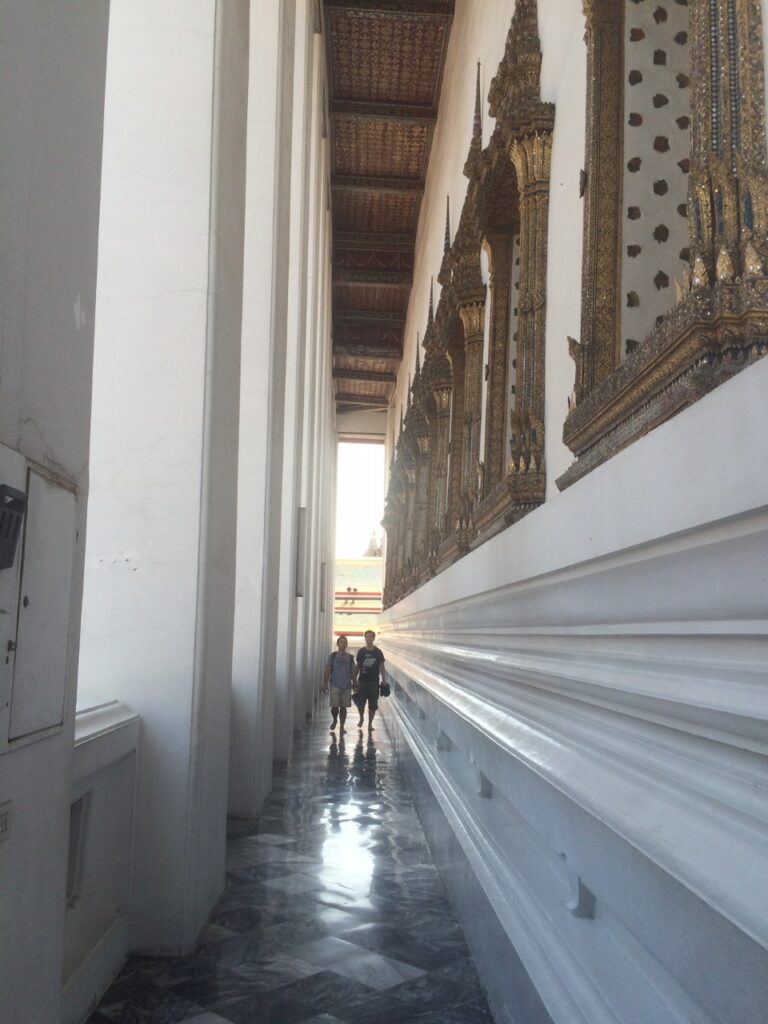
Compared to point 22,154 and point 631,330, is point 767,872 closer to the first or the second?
point 22,154

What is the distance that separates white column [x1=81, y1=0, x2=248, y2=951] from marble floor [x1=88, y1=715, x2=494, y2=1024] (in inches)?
8.1

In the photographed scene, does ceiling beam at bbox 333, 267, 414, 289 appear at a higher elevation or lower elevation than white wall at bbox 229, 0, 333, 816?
higher

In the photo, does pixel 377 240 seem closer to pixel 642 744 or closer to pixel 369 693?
pixel 369 693

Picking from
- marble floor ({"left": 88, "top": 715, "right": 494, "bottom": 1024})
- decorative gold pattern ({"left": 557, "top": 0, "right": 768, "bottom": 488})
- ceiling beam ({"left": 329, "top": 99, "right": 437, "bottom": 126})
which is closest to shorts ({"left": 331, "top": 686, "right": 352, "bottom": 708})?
marble floor ({"left": 88, "top": 715, "right": 494, "bottom": 1024})

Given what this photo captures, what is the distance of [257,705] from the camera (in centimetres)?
509

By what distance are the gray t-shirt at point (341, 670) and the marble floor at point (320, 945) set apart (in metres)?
4.40

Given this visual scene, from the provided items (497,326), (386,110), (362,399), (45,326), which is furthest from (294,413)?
(362,399)

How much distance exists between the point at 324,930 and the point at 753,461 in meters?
2.52

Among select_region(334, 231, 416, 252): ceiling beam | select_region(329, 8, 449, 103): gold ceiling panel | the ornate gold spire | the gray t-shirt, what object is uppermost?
select_region(329, 8, 449, 103): gold ceiling panel

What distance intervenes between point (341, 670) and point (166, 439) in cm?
640

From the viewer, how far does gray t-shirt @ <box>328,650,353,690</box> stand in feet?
30.2

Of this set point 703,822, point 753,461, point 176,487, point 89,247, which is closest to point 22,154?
point 89,247

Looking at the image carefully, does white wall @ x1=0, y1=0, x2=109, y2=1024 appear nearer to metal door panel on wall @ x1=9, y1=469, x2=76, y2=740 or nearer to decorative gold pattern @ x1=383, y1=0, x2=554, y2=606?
metal door panel on wall @ x1=9, y1=469, x2=76, y2=740

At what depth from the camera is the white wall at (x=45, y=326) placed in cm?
150
